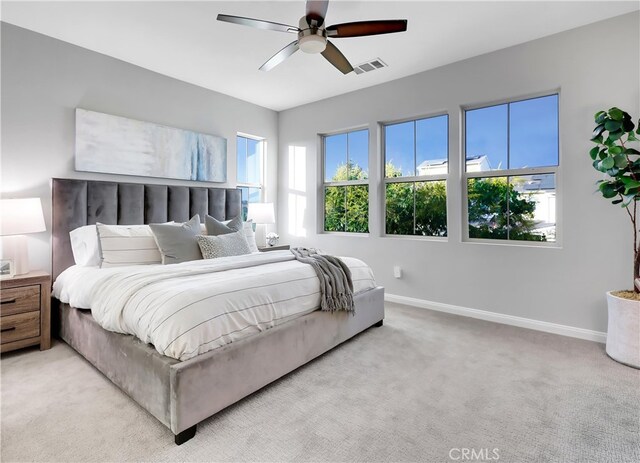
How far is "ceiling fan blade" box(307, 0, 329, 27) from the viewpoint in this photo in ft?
6.63

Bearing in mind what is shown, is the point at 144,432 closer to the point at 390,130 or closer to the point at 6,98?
the point at 6,98

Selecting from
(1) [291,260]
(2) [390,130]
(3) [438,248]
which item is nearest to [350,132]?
(2) [390,130]

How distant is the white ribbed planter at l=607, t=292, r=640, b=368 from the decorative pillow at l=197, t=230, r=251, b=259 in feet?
10.2

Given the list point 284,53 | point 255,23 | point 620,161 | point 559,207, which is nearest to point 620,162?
point 620,161

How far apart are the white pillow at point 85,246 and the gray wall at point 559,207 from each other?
9.78 ft

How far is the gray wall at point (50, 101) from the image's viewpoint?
2.88 meters

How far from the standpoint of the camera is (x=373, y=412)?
186 centimetres

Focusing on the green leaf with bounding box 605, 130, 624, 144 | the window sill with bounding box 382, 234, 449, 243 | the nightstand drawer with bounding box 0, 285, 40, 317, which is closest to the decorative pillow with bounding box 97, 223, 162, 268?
the nightstand drawer with bounding box 0, 285, 40, 317

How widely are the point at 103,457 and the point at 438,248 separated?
3.41 m

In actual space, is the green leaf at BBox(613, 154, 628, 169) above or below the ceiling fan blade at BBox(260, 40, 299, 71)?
below

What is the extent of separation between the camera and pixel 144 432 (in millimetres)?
1691

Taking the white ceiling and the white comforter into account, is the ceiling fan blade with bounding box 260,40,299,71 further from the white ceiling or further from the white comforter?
the white comforter

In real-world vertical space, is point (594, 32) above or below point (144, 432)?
above

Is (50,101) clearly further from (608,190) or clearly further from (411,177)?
(608,190)
